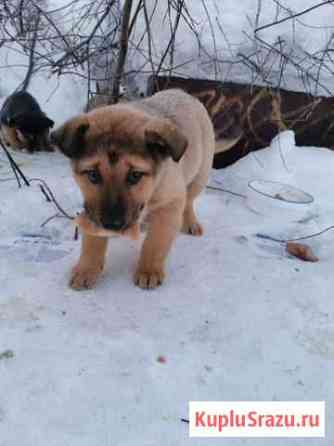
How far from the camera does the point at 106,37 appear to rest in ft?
17.1

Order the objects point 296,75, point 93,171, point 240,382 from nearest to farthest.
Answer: point 240,382 → point 93,171 → point 296,75

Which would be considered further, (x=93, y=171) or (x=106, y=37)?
(x=106, y=37)

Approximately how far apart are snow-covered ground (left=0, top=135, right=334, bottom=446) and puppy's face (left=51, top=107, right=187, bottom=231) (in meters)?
0.59

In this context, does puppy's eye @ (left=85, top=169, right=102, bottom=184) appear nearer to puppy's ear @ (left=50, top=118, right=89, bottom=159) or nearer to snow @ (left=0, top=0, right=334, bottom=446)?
puppy's ear @ (left=50, top=118, right=89, bottom=159)

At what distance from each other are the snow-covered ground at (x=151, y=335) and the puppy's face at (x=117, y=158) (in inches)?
23.2

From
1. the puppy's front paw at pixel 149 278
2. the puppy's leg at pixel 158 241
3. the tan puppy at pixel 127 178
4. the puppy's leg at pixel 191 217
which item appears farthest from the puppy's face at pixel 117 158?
the puppy's leg at pixel 191 217

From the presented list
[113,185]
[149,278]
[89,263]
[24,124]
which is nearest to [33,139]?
[24,124]

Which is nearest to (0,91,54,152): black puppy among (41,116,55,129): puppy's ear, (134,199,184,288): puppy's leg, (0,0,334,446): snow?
(41,116,55,129): puppy's ear

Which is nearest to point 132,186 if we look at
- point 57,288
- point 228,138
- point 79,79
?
point 57,288

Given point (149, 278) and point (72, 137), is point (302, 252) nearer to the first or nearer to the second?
point (149, 278)

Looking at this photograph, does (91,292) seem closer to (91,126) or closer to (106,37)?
(91,126)

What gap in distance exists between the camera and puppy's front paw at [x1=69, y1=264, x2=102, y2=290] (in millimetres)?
3006

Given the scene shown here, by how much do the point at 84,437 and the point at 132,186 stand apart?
1.26 m

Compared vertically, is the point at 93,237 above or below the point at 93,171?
below
